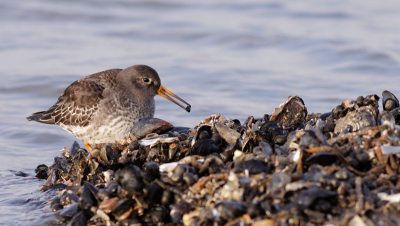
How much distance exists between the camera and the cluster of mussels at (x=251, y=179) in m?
3.55

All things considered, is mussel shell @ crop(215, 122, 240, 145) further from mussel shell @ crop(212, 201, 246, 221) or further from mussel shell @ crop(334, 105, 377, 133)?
mussel shell @ crop(212, 201, 246, 221)

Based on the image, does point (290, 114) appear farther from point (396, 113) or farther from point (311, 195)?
point (311, 195)

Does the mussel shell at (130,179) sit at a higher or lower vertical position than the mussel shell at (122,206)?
higher

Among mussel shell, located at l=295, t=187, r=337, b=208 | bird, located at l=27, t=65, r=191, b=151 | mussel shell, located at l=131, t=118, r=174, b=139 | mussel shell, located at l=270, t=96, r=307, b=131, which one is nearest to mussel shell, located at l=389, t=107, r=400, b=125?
mussel shell, located at l=270, t=96, r=307, b=131

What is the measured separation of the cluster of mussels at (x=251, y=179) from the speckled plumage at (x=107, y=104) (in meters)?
1.20

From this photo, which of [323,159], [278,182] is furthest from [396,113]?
[278,182]

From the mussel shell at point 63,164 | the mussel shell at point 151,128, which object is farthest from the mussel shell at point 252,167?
the mussel shell at point 63,164

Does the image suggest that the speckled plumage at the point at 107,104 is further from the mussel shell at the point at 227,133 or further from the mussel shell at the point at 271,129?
the mussel shell at the point at 271,129

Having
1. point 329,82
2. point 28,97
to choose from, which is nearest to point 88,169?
point 28,97

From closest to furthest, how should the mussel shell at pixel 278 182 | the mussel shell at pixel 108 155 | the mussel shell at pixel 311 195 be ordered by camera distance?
the mussel shell at pixel 311 195 < the mussel shell at pixel 278 182 < the mussel shell at pixel 108 155

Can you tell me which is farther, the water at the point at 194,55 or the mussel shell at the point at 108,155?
the water at the point at 194,55

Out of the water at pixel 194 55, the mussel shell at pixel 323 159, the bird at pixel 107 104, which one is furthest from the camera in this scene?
the water at pixel 194 55

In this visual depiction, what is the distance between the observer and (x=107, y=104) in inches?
263

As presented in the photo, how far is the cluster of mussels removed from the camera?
355 cm
